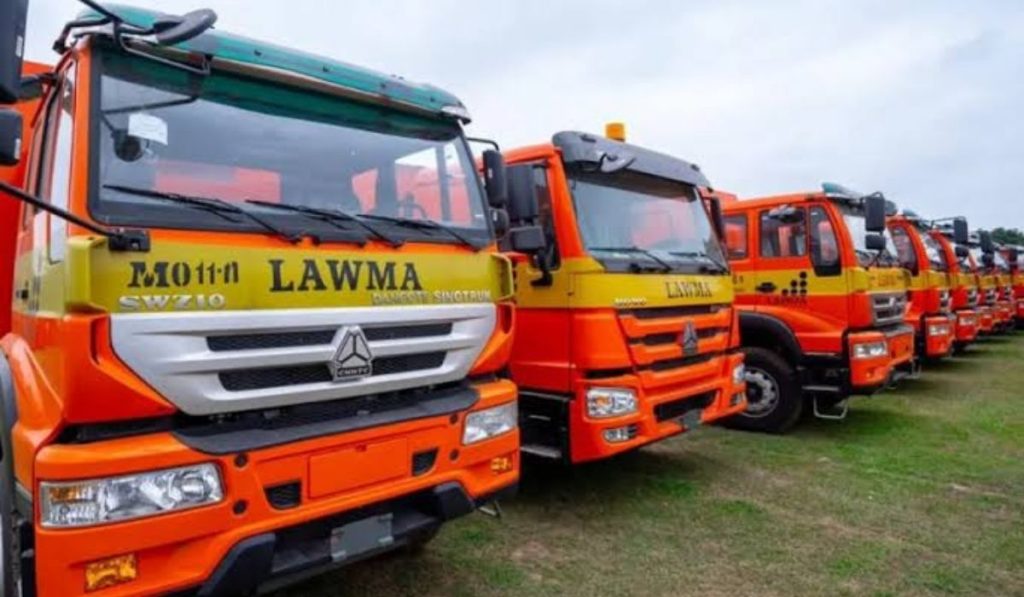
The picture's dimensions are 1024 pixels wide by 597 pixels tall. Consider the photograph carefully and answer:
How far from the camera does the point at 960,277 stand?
11.3 metres

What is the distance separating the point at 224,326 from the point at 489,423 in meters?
1.29

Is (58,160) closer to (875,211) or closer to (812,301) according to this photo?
(812,301)

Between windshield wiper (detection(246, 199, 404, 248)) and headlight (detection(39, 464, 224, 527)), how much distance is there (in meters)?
0.96

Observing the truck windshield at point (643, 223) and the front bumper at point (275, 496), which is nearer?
the front bumper at point (275, 496)

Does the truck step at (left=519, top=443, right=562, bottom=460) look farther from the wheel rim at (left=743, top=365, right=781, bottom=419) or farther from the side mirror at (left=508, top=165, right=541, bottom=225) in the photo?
the wheel rim at (left=743, top=365, right=781, bottom=419)

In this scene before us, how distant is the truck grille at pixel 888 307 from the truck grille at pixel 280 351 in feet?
16.3

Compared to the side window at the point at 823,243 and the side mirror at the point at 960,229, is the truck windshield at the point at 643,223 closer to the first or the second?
the side window at the point at 823,243

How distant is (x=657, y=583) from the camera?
11.5ft

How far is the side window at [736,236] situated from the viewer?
7.01 m

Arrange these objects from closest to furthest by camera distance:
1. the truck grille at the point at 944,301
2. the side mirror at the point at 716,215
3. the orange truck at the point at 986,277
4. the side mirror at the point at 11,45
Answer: the side mirror at the point at 11,45
the side mirror at the point at 716,215
the truck grille at the point at 944,301
the orange truck at the point at 986,277

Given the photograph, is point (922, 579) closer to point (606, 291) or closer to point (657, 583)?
point (657, 583)

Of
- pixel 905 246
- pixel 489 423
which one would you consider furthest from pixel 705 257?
pixel 905 246

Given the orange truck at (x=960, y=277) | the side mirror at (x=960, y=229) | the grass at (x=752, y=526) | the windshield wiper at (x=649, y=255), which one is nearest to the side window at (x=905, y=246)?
the orange truck at (x=960, y=277)

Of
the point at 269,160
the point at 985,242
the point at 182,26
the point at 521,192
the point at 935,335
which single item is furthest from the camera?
the point at 985,242
